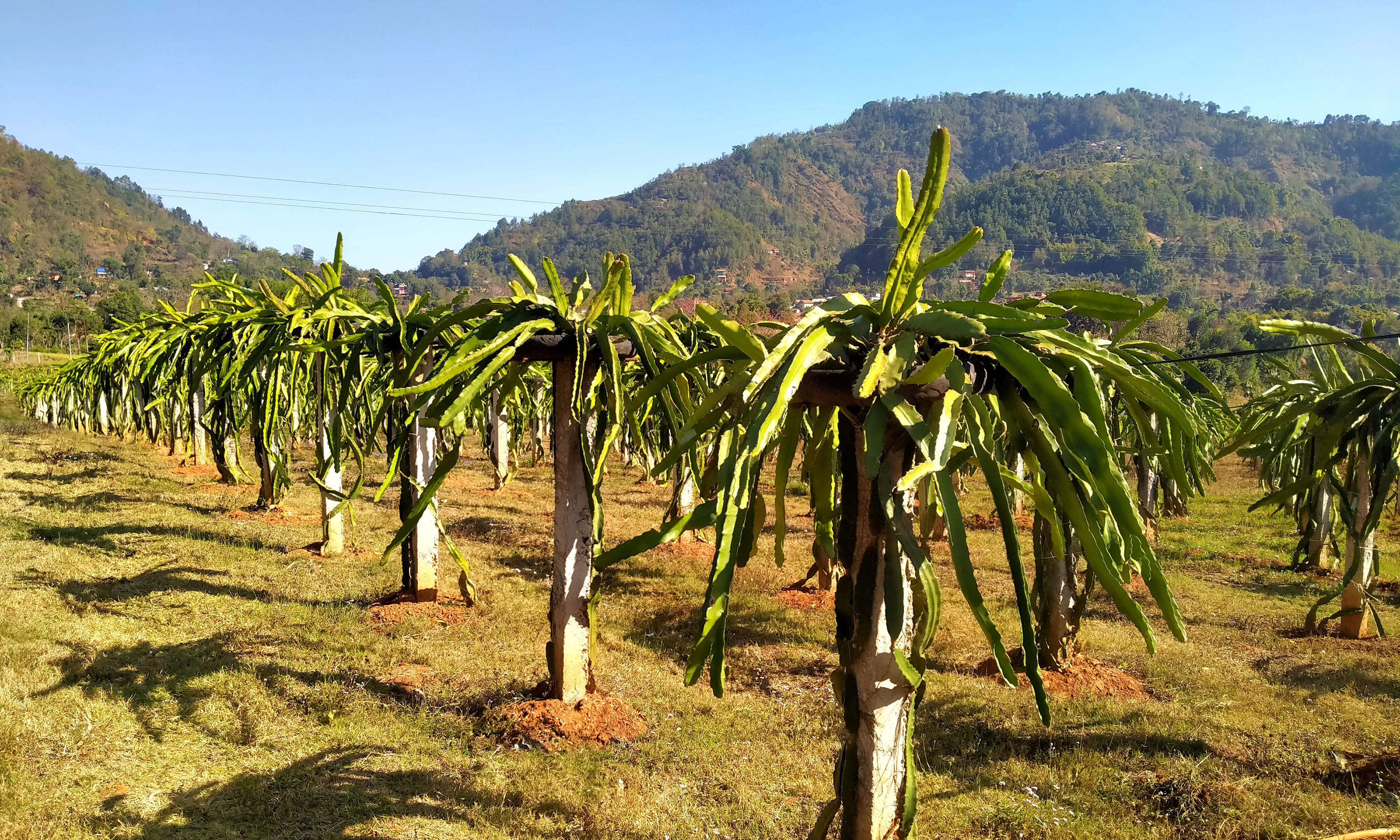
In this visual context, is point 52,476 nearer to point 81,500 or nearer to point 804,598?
point 81,500

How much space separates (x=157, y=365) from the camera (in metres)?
11.6

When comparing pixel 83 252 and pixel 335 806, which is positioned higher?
pixel 83 252

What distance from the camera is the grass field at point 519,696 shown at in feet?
14.5

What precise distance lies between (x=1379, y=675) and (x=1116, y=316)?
287 inches

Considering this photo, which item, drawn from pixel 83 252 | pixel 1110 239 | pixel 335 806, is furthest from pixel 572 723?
pixel 83 252

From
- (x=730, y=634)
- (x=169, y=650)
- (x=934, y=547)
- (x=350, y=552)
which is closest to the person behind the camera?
(x=169, y=650)

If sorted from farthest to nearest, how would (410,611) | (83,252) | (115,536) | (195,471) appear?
(83,252)
(195,471)
(115,536)
(410,611)

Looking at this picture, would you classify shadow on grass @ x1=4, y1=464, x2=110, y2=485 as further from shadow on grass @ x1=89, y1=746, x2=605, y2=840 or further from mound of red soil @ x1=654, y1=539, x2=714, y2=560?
shadow on grass @ x1=89, y1=746, x2=605, y2=840

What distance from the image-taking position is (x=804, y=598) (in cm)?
972

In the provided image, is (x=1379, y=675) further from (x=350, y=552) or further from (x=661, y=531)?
(x=350, y=552)

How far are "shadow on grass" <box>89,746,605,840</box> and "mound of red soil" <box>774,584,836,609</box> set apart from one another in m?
5.23

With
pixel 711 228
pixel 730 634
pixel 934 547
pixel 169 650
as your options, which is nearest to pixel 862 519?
pixel 730 634

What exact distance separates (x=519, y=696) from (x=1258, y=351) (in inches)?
201

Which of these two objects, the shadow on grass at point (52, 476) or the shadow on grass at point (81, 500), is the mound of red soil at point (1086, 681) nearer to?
the shadow on grass at point (81, 500)
